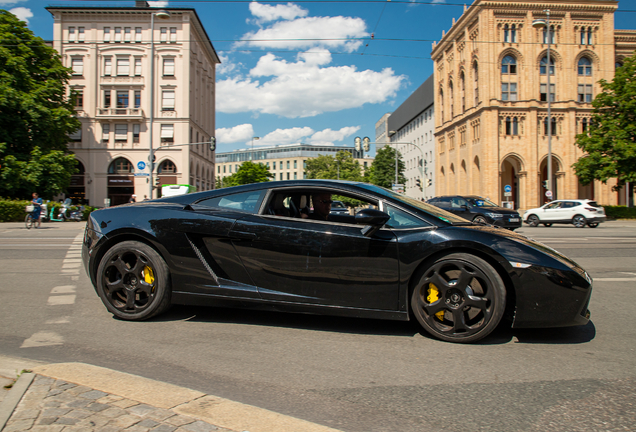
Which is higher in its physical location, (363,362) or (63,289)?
(63,289)

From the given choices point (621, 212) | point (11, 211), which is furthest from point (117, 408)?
point (621, 212)

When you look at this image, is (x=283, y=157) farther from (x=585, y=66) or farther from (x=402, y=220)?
(x=402, y=220)

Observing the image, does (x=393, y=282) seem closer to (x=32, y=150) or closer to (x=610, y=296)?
(x=610, y=296)

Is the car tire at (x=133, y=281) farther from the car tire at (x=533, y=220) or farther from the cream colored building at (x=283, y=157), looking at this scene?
the cream colored building at (x=283, y=157)

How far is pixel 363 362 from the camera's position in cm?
317

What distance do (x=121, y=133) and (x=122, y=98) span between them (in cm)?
382

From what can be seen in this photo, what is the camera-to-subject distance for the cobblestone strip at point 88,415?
2117 mm

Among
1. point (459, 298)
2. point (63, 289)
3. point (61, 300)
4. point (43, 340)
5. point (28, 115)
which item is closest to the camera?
point (459, 298)

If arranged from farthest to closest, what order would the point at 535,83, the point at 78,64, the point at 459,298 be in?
the point at 535,83
the point at 78,64
the point at 459,298

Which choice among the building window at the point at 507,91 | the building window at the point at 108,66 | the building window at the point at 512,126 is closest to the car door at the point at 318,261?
the building window at the point at 108,66

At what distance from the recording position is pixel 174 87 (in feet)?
161

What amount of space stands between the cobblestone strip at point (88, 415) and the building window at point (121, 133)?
51157mm

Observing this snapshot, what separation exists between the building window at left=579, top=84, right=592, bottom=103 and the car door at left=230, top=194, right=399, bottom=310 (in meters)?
57.3

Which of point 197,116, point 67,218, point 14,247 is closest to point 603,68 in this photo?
point 197,116
